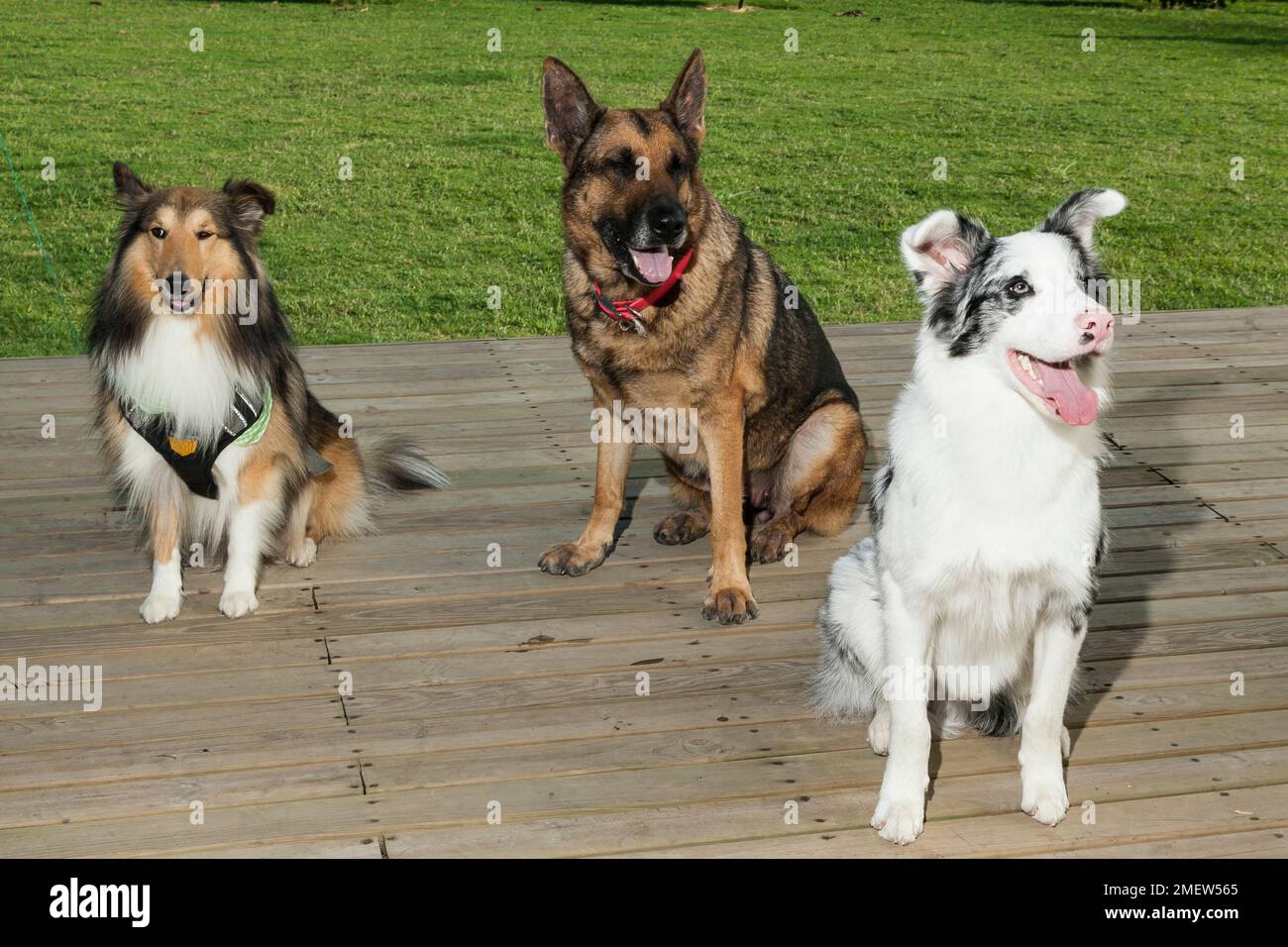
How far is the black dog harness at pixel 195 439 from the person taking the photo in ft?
12.0

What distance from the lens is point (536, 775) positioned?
2.90m

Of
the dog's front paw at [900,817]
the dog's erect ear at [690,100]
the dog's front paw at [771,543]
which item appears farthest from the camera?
the dog's front paw at [771,543]

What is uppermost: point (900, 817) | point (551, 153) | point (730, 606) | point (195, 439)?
point (551, 153)

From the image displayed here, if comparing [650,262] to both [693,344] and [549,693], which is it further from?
[549,693]

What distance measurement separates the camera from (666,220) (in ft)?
11.8

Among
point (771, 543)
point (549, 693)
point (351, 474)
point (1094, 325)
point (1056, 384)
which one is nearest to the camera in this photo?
point (1094, 325)

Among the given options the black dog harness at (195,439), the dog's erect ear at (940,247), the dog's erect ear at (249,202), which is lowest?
the black dog harness at (195,439)

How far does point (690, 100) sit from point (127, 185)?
60.2 inches

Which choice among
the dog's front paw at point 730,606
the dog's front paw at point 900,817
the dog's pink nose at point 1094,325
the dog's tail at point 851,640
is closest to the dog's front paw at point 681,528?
the dog's front paw at point 730,606

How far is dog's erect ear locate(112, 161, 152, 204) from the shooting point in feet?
11.4

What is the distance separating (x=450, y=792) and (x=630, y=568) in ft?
4.30

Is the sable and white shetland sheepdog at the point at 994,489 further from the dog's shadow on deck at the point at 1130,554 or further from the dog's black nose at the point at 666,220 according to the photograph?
the dog's black nose at the point at 666,220

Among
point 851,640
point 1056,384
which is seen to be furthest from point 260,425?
point 1056,384

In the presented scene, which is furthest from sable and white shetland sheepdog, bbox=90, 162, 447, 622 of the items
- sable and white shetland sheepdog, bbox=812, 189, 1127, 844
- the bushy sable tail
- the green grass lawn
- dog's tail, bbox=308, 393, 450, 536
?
the green grass lawn
